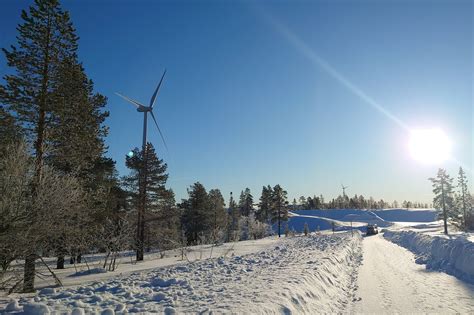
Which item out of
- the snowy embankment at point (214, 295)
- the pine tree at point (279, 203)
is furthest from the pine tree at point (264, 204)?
the snowy embankment at point (214, 295)

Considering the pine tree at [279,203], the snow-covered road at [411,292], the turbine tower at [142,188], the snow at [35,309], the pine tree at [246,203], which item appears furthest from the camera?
the pine tree at [246,203]

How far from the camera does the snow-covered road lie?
8.11 metres

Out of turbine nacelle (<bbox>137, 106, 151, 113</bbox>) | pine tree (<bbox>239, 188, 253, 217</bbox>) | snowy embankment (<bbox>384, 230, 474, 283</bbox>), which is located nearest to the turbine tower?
turbine nacelle (<bbox>137, 106, 151, 113</bbox>)

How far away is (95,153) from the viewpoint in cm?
1944

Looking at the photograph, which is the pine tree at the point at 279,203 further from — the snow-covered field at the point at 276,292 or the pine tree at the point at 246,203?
the snow-covered field at the point at 276,292

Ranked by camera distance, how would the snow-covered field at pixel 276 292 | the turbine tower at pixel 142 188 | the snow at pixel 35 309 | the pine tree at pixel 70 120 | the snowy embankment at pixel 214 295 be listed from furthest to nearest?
the turbine tower at pixel 142 188
the pine tree at pixel 70 120
the snow-covered field at pixel 276 292
the snowy embankment at pixel 214 295
the snow at pixel 35 309

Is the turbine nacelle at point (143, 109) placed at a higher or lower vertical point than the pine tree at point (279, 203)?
higher

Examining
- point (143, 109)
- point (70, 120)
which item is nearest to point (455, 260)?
point (70, 120)

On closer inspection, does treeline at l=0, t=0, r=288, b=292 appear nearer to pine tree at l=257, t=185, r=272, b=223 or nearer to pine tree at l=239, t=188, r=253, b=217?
pine tree at l=257, t=185, r=272, b=223

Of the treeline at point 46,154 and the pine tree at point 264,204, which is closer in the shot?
the treeline at point 46,154

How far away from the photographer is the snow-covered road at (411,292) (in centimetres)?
811

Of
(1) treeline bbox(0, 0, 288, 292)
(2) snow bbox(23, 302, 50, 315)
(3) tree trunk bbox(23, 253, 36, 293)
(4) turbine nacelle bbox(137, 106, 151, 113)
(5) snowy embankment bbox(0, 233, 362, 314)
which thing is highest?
(4) turbine nacelle bbox(137, 106, 151, 113)

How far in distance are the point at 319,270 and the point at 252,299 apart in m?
4.63

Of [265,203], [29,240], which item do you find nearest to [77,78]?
[29,240]
